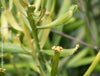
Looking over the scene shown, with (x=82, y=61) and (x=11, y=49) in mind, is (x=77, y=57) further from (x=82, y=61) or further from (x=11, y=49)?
(x=11, y=49)

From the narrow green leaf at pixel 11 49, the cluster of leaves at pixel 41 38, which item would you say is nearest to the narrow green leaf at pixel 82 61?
the cluster of leaves at pixel 41 38

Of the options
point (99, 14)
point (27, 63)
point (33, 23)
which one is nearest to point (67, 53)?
point (33, 23)

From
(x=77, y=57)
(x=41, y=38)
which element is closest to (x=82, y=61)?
(x=77, y=57)

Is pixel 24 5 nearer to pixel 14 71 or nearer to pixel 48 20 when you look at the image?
pixel 48 20

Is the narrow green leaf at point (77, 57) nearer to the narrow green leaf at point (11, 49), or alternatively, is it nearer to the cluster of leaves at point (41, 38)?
the cluster of leaves at point (41, 38)

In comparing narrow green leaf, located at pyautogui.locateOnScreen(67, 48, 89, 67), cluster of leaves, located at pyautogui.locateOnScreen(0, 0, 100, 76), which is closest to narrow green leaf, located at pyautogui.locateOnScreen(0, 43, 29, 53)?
cluster of leaves, located at pyautogui.locateOnScreen(0, 0, 100, 76)

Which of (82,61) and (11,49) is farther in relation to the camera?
(82,61)

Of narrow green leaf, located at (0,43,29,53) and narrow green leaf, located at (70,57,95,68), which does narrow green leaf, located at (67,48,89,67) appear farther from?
narrow green leaf, located at (0,43,29,53)

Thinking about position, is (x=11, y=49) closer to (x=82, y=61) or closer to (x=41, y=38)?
(x=41, y=38)
